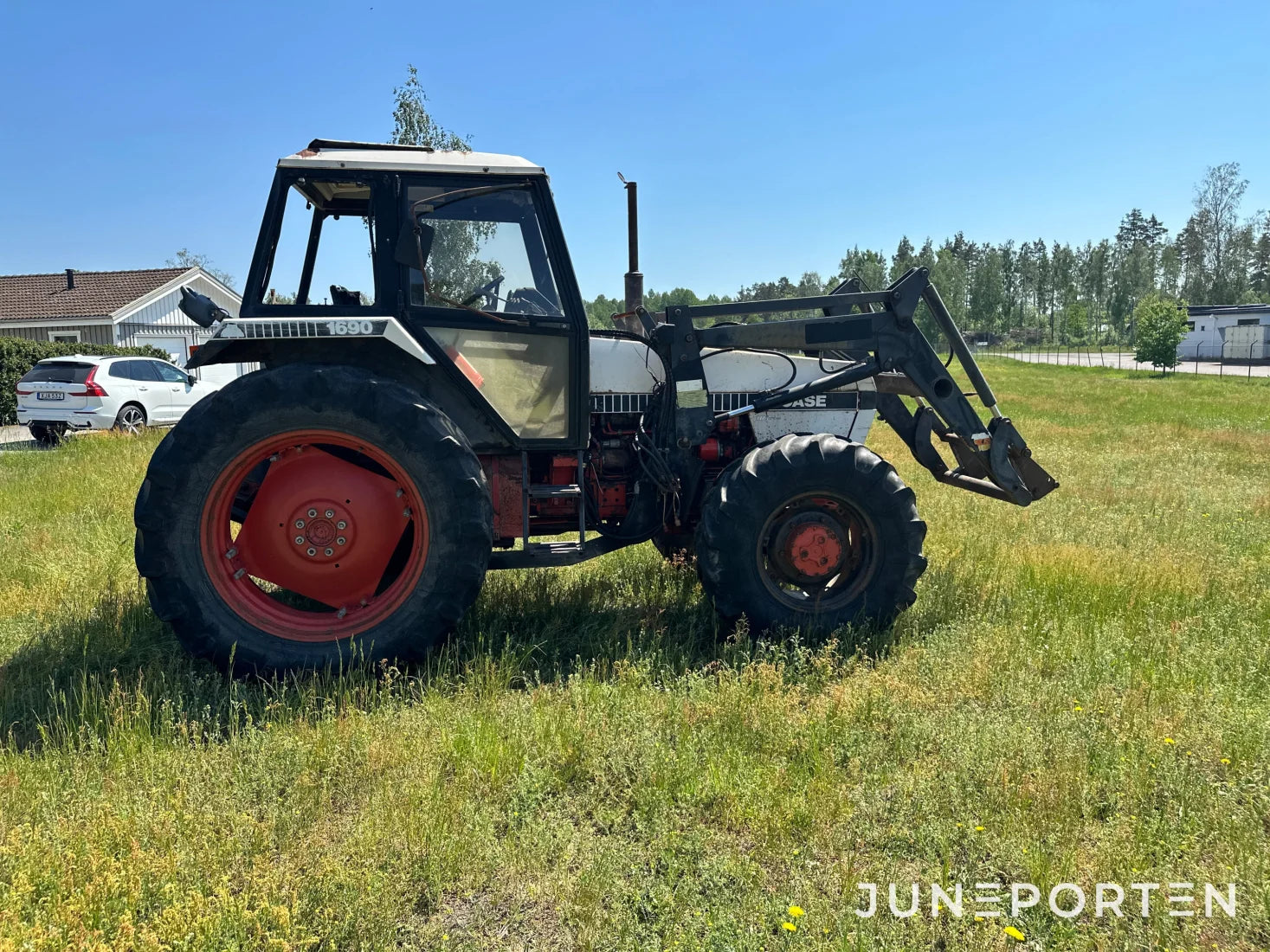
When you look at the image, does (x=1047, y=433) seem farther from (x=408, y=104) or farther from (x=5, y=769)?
(x=5, y=769)

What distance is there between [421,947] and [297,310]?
129 inches

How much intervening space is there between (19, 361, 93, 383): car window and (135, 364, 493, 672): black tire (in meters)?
13.2

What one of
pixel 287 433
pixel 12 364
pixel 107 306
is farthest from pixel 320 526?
pixel 107 306

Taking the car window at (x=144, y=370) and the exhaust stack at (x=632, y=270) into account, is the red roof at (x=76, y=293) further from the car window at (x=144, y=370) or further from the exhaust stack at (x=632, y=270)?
the exhaust stack at (x=632, y=270)

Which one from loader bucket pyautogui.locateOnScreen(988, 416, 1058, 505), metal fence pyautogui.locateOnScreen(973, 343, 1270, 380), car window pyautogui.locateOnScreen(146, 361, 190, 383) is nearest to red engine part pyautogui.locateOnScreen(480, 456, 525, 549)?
loader bucket pyautogui.locateOnScreen(988, 416, 1058, 505)

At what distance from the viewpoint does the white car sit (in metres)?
14.4

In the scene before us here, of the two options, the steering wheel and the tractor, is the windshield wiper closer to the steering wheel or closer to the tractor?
the tractor

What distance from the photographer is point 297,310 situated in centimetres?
441

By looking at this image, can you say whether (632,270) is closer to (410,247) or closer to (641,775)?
(410,247)

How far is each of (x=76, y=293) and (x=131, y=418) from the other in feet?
59.0

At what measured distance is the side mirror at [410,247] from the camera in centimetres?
416

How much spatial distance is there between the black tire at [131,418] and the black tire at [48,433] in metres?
0.90

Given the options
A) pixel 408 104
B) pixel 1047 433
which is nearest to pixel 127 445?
pixel 408 104

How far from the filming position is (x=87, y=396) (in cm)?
1443
